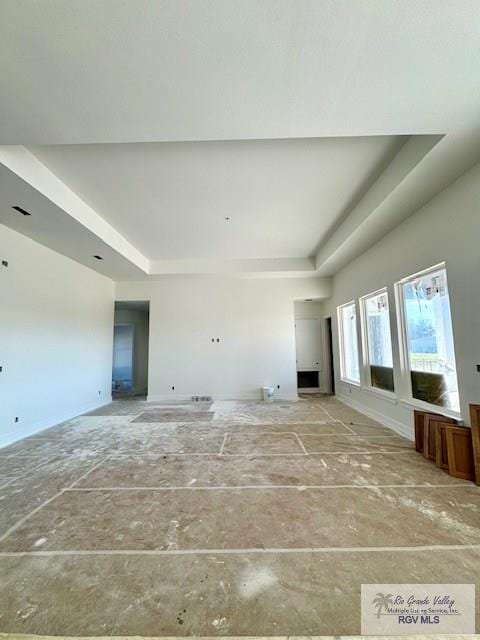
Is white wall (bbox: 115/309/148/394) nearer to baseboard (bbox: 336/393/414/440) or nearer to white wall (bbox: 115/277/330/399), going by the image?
white wall (bbox: 115/277/330/399)

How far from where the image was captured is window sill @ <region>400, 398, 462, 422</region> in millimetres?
Answer: 3104

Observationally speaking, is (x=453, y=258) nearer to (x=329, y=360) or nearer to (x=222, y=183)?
(x=222, y=183)

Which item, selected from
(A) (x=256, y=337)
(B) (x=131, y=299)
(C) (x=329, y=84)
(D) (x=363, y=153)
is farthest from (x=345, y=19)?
Result: (B) (x=131, y=299)

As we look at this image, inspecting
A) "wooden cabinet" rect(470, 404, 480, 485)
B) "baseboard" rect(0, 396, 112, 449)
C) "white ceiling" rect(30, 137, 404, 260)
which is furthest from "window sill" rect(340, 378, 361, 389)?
"baseboard" rect(0, 396, 112, 449)

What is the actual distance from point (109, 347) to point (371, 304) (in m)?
6.32

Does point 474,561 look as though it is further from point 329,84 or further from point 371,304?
point 371,304

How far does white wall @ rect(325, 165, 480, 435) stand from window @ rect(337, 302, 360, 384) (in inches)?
60.0

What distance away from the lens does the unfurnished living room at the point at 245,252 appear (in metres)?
1.48

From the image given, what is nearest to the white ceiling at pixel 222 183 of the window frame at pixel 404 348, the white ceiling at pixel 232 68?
the white ceiling at pixel 232 68

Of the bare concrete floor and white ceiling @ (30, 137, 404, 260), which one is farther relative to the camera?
white ceiling @ (30, 137, 404, 260)

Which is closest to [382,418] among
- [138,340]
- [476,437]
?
[476,437]

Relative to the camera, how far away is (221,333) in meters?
7.30

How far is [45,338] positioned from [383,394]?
239 inches

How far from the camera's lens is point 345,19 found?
1515 millimetres
